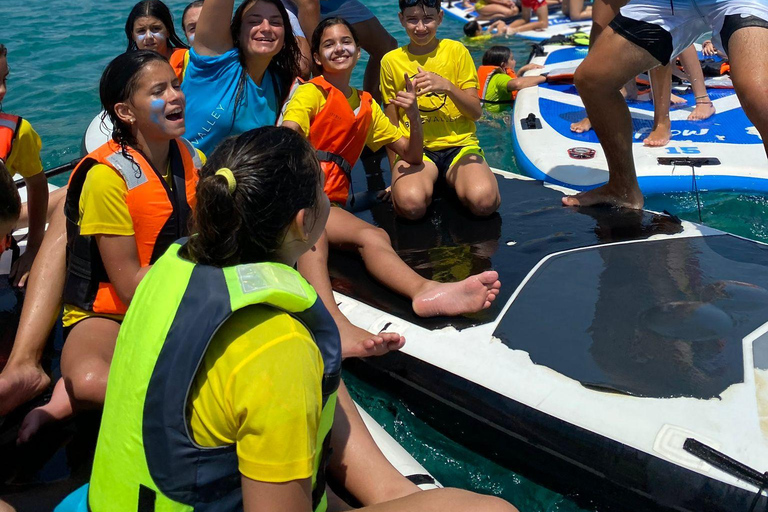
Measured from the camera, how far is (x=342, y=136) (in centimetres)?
354

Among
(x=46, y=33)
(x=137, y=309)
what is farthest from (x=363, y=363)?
(x=46, y=33)

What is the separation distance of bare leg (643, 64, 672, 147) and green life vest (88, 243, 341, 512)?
154 inches

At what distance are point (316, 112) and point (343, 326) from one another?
3.63 feet

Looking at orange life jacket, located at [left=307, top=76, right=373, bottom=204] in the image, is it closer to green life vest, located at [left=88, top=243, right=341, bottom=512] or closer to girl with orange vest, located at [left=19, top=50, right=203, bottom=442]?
girl with orange vest, located at [left=19, top=50, right=203, bottom=442]

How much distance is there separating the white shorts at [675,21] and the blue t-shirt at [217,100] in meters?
1.64

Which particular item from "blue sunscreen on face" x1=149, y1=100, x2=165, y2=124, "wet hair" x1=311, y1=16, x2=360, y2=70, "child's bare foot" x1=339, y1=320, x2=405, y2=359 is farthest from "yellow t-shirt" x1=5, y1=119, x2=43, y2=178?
"child's bare foot" x1=339, y1=320, x2=405, y2=359

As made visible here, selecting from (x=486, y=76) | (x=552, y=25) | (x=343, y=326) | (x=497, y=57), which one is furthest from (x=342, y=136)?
(x=552, y=25)

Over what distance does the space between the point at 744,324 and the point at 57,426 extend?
2.26m

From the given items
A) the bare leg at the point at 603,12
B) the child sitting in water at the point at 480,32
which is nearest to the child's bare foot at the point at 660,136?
the bare leg at the point at 603,12

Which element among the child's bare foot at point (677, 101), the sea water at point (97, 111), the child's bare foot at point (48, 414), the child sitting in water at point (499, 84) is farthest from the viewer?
the child sitting in water at point (499, 84)

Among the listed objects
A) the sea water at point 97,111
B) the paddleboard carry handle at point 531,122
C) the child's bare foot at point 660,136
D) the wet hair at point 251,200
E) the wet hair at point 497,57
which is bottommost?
the sea water at point 97,111

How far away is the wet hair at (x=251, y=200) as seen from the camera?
1.48 metres

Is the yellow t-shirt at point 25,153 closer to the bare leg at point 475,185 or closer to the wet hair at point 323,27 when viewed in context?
the wet hair at point 323,27

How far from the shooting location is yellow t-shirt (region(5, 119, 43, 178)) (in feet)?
10.5
